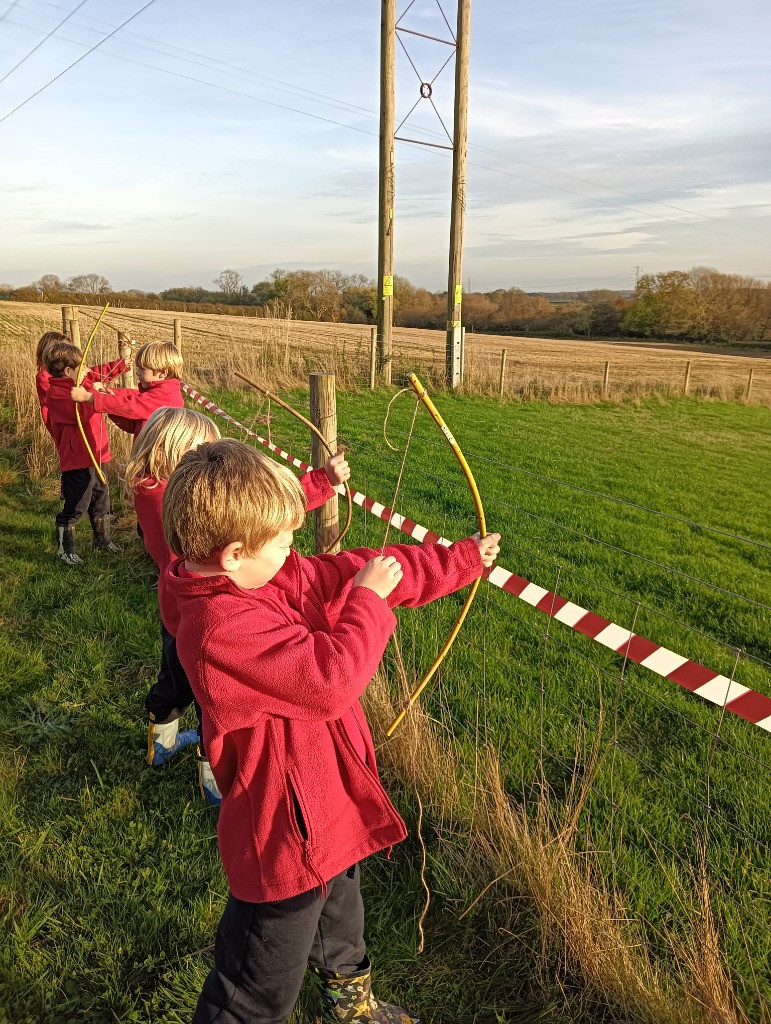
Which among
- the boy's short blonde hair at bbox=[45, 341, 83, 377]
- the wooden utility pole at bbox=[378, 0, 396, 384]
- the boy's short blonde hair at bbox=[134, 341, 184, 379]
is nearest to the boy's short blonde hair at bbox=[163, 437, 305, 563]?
the boy's short blonde hair at bbox=[134, 341, 184, 379]

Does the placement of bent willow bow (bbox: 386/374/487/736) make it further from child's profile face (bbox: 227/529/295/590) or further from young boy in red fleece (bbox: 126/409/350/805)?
young boy in red fleece (bbox: 126/409/350/805)

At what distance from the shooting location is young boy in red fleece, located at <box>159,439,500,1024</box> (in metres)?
1.47

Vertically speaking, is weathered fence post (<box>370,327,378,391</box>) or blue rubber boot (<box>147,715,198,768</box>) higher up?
weathered fence post (<box>370,327,378,391</box>)

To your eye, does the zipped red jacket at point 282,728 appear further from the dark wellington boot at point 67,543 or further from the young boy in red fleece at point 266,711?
the dark wellington boot at point 67,543

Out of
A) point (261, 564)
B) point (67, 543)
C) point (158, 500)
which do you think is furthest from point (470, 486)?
point (67, 543)

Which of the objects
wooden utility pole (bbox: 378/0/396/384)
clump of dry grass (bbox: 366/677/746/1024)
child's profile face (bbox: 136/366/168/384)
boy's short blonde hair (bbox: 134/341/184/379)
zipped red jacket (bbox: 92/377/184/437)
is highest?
wooden utility pole (bbox: 378/0/396/384)

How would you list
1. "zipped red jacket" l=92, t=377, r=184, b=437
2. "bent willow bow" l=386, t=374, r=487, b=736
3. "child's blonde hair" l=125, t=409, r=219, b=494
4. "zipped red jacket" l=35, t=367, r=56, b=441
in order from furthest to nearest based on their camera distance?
"zipped red jacket" l=35, t=367, r=56, b=441
"zipped red jacket" l=92, t=377, r=184, b=437
"child's blonde hair" l=125, t=409, r=219, b=494
"bent willow bow" l=386, t=374, r=487, b=736

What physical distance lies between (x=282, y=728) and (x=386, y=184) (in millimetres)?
14298

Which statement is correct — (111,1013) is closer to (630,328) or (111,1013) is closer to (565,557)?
(565,557)

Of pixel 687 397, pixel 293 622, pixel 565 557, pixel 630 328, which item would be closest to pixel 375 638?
pixel 293 622

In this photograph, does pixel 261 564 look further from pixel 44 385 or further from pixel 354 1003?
pixel 44 385

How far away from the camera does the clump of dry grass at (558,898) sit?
6.18ft

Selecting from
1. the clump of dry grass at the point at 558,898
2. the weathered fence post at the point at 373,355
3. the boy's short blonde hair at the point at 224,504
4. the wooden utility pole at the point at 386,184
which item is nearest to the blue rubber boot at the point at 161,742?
the clump of dry grass at the point at 558,898

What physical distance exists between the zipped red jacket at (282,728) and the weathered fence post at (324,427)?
5.60 ft
